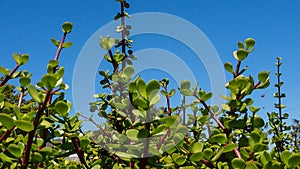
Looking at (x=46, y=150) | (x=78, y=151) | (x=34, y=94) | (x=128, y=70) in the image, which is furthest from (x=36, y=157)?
(x=128, y=70)

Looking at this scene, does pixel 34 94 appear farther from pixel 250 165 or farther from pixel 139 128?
pixel 250 165

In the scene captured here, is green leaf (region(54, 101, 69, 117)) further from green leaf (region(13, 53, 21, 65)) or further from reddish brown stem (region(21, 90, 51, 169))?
green leaf (region(13, 53, 21, 65))

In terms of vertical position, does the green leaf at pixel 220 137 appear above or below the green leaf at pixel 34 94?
below

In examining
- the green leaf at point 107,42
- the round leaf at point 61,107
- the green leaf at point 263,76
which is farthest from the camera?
the green leaf at point 107,42

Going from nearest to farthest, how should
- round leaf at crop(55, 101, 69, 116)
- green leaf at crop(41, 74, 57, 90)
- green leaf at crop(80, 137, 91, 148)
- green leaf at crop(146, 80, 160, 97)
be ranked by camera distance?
green leaf at crop(146, 80, 160, 97)
green leaf at crop(41, 74, 57, 90)
round leaf at crop(55, 101, 69, 116)
green leaf at crop(80, 137, 91, 148)

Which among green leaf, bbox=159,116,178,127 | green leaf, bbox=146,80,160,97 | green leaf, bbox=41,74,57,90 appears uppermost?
green leaf, bbox=41,74,57,90

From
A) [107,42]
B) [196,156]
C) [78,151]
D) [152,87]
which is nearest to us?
[152,87]

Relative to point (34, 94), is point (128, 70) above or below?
above

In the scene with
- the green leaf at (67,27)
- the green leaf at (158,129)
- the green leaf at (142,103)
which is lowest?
the green leaf at (158,129)

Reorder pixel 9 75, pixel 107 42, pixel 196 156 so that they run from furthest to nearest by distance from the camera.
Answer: pixel 107 42
pixel 9 75
pixel 196 156

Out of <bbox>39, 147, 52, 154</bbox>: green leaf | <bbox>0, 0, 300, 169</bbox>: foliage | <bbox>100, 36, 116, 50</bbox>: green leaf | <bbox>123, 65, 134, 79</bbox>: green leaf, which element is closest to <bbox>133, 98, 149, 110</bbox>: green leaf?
<bbox>0, 0, 300, 169</bbox>: foliage

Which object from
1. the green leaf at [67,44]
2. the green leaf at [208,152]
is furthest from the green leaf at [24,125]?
the green leaf at [208,152]

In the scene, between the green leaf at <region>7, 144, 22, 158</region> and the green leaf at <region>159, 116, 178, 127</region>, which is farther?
the green leaf at <region>7, 144, 22, 158</region>

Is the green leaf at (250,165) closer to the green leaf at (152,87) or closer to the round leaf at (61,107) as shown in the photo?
the green leaf at (152,87)
